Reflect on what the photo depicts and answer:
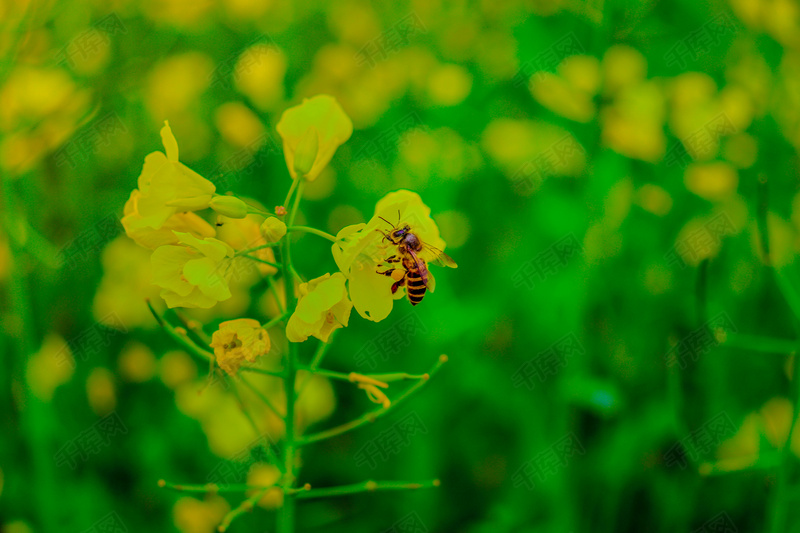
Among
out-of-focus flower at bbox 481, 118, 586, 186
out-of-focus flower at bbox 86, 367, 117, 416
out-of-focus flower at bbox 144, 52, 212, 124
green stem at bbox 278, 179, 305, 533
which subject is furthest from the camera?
out-of-focus flower at bbox 144, 52, 212, 124

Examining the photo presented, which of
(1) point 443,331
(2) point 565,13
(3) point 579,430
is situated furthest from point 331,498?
(2) point 565,13

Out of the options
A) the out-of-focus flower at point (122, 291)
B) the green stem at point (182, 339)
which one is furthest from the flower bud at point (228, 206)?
the out-of-focus flower at point (122, 291)

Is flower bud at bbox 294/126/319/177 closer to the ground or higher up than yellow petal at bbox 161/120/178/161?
closer to the ground

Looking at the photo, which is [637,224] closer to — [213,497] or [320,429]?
[320,429]

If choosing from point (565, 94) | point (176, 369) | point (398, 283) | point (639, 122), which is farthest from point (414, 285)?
point (639, 122)

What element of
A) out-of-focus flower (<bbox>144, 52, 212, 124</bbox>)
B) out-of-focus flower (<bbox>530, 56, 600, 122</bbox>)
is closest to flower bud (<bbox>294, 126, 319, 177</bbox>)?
out-of-focus flower (<bbox>530, 56, 600, 122</bbox>)

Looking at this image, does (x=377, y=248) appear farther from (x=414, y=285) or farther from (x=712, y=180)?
(x=712, y=180)

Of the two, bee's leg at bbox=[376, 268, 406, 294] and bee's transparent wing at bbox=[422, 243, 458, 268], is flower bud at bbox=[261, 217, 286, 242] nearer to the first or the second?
bee's leg at bbox=[376, 268, 406, 294]

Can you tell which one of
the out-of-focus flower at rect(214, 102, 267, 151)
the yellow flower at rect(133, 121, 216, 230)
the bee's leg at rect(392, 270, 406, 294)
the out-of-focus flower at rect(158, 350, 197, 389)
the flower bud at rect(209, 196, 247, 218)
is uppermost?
the out-of-focus flower at rect(214, 102, 267, 151)

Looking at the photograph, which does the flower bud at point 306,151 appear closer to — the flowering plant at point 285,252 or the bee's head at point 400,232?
the flowering plant at point 285,252
